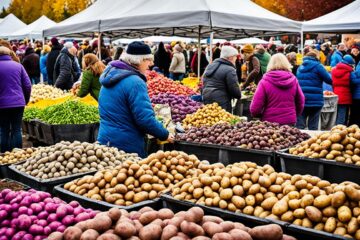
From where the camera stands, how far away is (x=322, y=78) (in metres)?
8.55

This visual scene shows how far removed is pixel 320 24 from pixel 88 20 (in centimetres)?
626

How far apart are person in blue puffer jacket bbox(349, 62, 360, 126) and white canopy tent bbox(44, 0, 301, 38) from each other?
1572 mm

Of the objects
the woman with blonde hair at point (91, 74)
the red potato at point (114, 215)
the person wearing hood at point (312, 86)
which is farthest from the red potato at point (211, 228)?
the woman with blonde hair at point (91, 74)

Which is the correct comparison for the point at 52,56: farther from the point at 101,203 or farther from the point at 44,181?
the point at 101,203

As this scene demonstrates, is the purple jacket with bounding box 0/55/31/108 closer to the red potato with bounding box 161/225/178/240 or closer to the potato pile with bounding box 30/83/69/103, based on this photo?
the potato pile with bounding box 30/83/69/103

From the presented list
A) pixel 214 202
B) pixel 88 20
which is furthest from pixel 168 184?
pixel 88 20

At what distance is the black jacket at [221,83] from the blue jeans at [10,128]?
309cm

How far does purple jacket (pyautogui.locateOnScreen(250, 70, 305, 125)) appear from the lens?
6.65 m

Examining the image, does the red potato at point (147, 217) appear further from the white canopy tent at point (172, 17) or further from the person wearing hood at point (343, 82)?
the person wearing hood at point (343, 82)

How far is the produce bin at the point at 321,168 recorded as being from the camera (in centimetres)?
436

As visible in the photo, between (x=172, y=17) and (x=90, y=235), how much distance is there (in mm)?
6604

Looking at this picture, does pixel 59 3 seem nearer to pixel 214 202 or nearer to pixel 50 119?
pixel 50 119

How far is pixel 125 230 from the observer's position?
2.35m

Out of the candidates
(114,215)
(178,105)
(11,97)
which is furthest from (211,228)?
(178,105)
